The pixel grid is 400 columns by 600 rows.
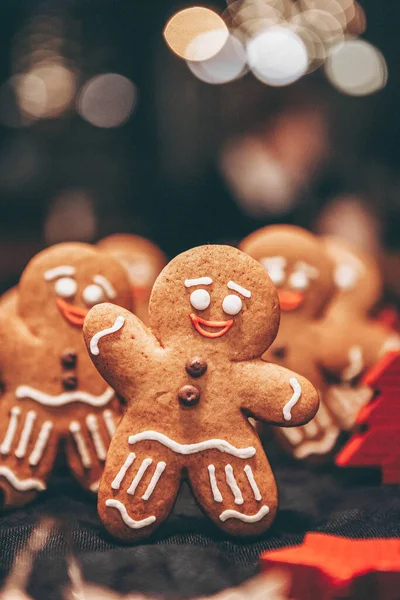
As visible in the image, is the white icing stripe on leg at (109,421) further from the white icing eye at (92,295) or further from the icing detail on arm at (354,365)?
the icing detail on arm at (354,365)

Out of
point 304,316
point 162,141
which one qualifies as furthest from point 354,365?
point 162,141

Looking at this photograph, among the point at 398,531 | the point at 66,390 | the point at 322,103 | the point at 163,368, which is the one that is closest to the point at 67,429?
the point at 66,390

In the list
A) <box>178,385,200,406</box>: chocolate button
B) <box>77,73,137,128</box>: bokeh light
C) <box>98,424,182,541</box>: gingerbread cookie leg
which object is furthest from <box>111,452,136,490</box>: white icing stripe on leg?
→ <box>77,73,137,128</box>: bokeh light

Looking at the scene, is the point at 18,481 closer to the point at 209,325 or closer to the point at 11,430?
the point at 11,430

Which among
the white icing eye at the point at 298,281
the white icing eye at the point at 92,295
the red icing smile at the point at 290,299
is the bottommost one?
the red icing smile at the point at 290,299

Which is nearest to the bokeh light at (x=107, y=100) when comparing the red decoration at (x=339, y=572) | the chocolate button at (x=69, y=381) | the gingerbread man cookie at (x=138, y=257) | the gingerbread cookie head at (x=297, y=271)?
the gingerbread man cookie at (x=138, y=257)
